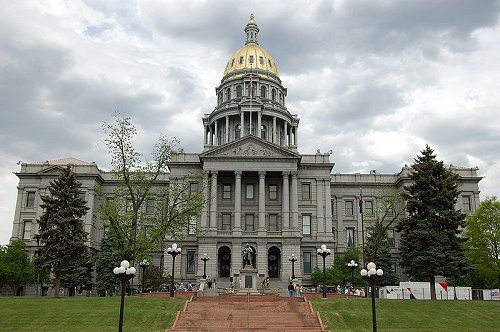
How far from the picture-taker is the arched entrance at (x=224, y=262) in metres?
66.6

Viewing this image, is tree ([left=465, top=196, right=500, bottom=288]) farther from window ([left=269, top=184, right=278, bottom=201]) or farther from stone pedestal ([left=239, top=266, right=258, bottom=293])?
window ([left=269, top=184, right=278, bottom=201])

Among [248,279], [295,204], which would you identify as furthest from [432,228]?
[295,204]

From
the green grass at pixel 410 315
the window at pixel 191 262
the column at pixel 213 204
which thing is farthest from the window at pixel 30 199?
the green grass at pixel 410 315

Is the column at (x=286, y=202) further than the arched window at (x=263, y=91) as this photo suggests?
No

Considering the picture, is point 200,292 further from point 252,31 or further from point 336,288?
point 252,31

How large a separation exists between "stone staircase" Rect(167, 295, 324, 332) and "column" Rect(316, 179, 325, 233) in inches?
1199

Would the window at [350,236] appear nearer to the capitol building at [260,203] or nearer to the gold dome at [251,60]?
the capitol building at [260,203]

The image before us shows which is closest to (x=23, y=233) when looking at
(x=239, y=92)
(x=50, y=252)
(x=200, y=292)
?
(x=50, y=252)

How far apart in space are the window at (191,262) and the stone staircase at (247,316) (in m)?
28.5

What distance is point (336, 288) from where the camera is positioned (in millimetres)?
60031

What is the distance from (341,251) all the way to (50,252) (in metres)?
40.0

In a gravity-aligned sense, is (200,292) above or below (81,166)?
below

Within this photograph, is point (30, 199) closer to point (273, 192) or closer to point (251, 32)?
point (273, 192)

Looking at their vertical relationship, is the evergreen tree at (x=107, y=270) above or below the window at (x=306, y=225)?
below
